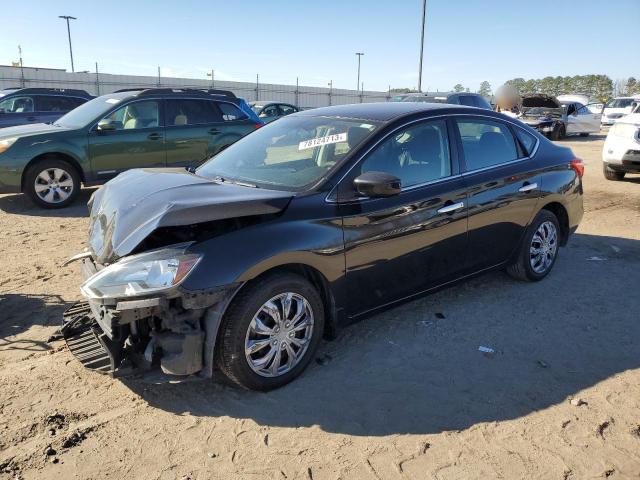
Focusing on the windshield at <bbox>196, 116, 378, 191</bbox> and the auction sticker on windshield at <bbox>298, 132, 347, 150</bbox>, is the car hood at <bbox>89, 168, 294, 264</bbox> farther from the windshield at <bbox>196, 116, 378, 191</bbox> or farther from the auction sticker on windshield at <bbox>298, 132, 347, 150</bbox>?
the auction sticker on windshield at <bbox>298, 132, 347, 150</bbox>

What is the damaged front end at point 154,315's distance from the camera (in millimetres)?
2924

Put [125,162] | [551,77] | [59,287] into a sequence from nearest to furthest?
1. [59,287]
2. [125,162]
3. [551,77]

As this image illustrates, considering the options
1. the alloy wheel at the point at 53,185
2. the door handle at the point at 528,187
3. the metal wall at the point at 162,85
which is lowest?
the alloy wheel at the point at 53,185

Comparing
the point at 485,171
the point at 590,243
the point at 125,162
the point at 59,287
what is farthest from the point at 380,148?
the point at 125,162

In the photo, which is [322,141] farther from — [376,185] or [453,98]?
[453,98]

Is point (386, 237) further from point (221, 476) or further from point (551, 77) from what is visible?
point (551, 77)

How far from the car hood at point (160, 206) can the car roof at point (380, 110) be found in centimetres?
112

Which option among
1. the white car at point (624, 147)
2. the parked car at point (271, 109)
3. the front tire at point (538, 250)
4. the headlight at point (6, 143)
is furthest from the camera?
the parked car at point (271, 109)

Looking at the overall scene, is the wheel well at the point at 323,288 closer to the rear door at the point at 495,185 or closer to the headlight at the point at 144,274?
the headlight at the point at 144,274

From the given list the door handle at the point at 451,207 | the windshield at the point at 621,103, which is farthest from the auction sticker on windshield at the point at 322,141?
the windshield at the point at 621,103

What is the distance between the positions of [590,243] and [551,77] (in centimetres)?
7546

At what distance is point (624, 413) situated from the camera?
3.22 m

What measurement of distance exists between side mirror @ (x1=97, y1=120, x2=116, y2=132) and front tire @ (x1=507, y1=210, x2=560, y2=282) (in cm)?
645

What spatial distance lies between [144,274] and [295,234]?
3.00 feet
